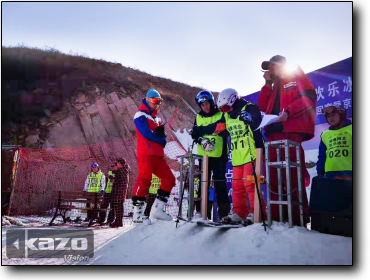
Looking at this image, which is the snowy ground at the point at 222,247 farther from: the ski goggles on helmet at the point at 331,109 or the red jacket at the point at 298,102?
the ski goggles on helmet at the point at 331,109

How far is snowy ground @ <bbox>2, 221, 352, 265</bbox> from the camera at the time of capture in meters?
2.81

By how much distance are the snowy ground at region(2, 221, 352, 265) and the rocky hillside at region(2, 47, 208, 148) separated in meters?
11.8

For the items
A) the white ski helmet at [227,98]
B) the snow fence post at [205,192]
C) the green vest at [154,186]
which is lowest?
the green vest at [154,186]

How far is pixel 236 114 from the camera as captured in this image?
4.56 metres

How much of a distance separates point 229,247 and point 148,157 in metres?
2.38

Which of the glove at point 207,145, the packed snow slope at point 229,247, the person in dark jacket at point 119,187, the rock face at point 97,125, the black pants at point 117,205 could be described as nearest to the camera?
the packed snow slope at point 229,247

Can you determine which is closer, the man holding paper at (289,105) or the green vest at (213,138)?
the man holding paper at (289,105)

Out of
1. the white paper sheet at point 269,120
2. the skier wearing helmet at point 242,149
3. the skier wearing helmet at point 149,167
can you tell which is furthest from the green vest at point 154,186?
the white paper sheet at point 269,120

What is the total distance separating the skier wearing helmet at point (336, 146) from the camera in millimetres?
4391

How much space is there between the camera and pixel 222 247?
3.36 m

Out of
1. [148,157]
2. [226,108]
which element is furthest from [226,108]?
[148,157]

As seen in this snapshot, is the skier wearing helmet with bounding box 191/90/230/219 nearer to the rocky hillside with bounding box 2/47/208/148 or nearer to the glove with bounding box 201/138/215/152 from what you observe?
the glove with bounding box 201/138/215/152

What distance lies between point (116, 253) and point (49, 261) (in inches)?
30.2

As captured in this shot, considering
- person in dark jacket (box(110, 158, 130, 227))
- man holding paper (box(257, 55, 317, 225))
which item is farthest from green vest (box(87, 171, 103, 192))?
man holding paper (box(257, 55, 317, 225))
